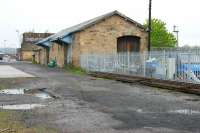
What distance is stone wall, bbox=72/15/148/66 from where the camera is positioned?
1588 inches

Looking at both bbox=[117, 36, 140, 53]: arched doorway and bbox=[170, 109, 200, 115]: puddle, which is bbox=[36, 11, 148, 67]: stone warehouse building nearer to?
bbox=[117, 36, 140, 53]: arched doorway

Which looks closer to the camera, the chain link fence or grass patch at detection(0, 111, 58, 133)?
grass patch at detection(0, 111, 58, 133)

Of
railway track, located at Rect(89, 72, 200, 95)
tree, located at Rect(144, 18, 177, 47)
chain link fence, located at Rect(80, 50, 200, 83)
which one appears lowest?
railway track, located at Rect(89, 72, 200, 95)

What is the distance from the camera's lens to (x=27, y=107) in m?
12.6

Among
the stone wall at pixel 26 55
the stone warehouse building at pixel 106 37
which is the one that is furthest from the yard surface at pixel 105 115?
the stone wall at pixel 26 55

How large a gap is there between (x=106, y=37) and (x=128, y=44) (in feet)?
9.11

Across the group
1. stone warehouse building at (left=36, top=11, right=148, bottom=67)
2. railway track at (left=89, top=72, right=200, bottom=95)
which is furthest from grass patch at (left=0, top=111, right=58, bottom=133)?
stone warehouse building at (left=36, top=11, right=148, bottom=67)

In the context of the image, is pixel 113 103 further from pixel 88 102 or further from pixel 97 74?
pixel 97 74

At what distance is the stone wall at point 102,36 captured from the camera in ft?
132

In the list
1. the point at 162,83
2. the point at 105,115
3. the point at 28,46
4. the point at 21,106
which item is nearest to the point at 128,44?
the point at 162,83

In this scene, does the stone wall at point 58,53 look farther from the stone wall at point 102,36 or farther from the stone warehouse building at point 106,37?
the stone wall at point 102,36

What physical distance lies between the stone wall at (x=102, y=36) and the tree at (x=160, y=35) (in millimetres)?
32224

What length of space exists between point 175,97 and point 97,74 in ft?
51.5

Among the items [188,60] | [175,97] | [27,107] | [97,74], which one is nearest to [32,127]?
[27,107]
